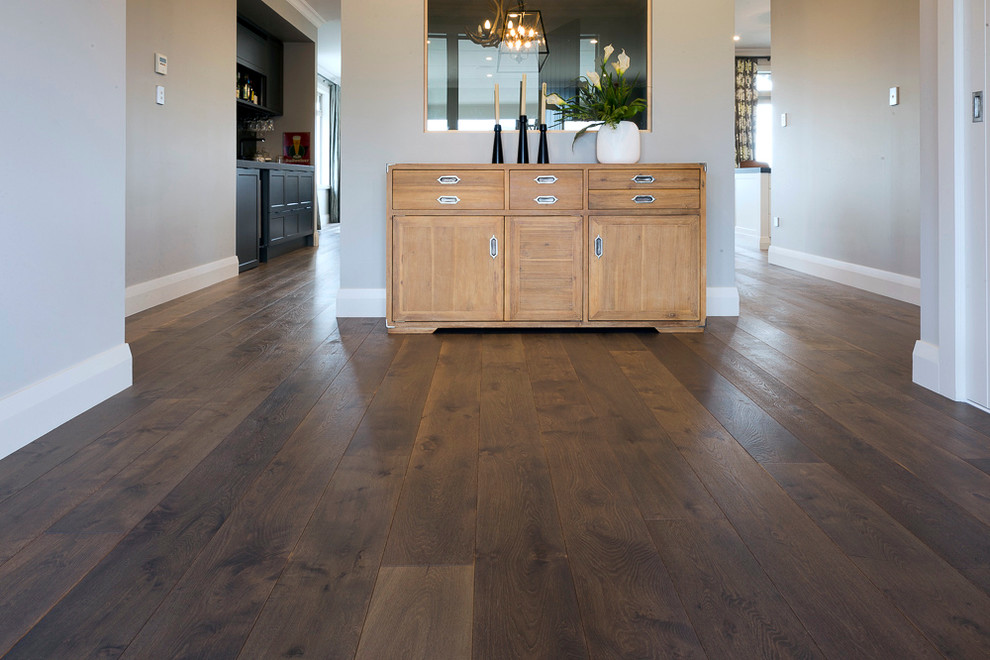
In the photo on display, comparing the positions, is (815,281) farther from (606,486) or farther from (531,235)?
(606,486)

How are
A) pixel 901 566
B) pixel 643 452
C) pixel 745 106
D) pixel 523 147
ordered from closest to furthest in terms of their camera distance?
pixel 901 566, pixel 643 452, pixel 523 147, pixel 745 106

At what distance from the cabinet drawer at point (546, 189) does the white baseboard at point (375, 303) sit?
975 millimetres

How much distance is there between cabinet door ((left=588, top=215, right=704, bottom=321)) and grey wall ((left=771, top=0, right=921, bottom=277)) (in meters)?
1.81

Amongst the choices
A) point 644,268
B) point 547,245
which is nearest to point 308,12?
point 547,245

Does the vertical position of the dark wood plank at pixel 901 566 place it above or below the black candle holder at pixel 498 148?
below

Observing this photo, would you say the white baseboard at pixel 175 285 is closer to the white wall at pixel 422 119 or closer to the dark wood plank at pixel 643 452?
the white wall at pixel 422 119

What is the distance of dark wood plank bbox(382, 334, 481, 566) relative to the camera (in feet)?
4.83

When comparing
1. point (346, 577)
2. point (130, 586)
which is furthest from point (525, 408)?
point (130, 586)

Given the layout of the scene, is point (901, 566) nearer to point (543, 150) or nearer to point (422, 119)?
point (543, 150)

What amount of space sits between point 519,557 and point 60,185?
1.72m

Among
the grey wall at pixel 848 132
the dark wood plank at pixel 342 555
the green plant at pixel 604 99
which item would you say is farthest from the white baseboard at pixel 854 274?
A: the dark wood plank at pixel 342 555

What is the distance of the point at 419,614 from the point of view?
1236mm

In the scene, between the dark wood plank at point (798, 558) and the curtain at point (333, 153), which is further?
the curtain at point (333, 153)

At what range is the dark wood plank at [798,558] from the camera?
116 cm
